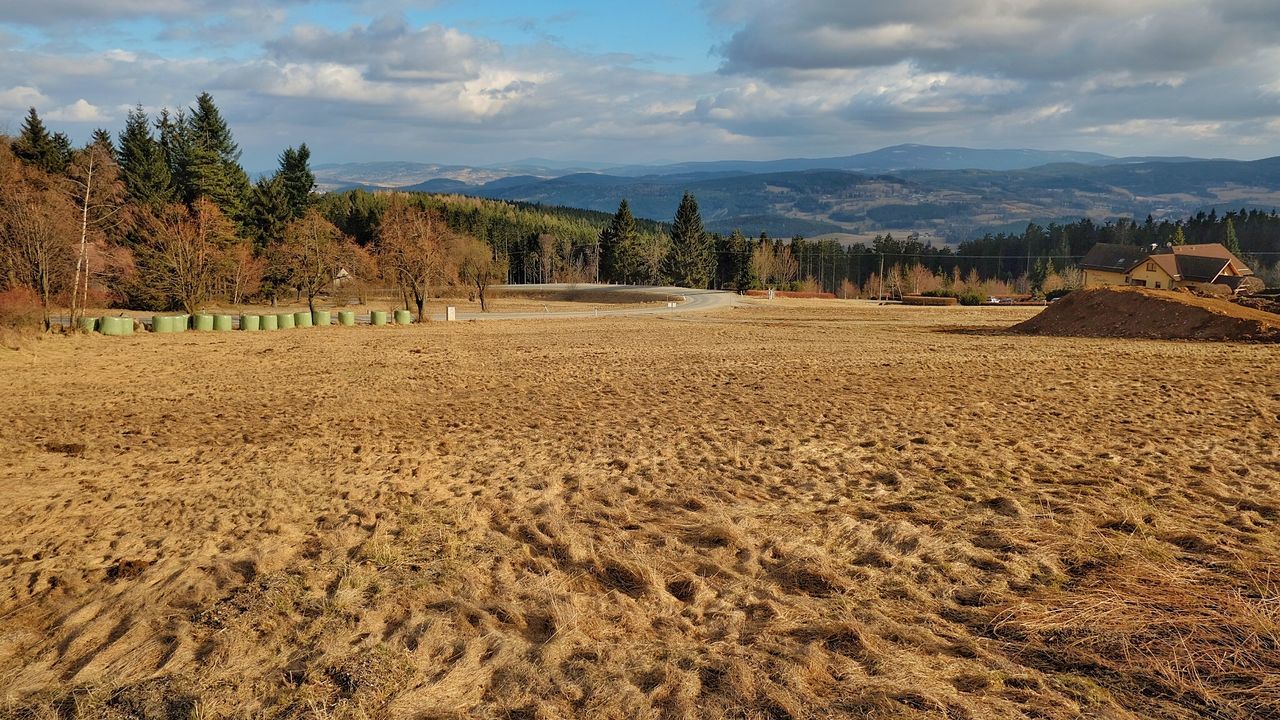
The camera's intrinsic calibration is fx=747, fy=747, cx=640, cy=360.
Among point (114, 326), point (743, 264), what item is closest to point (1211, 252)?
point (743, 264)

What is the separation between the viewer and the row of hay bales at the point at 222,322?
3130cm

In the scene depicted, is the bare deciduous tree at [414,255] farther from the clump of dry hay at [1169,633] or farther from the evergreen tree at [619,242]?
the evergreen tree at [619,242]

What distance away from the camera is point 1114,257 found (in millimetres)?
97812

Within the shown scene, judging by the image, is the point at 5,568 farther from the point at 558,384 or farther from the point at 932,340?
the point at 932,340

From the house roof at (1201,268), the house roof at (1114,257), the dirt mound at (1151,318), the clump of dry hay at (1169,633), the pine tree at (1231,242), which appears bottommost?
the clump of dry hay at (1169,633)

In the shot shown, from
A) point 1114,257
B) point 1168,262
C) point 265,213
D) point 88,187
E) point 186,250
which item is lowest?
point 1168,262

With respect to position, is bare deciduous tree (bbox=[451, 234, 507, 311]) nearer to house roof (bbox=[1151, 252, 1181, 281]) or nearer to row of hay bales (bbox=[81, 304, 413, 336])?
row of hay bales (bbox=[81, 304, 413, 336])

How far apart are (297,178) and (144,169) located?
2000cm

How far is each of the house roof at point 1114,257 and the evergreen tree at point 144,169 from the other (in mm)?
103804

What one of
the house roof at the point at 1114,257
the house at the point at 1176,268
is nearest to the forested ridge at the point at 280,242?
the house roof at the point at 1114,257

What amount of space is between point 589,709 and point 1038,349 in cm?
2417

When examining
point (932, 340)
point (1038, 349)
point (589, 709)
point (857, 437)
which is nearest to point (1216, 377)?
point (1038, 349)

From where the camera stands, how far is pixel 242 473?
34.1 feet

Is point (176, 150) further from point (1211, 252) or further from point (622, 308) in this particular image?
point (1211, 252)
